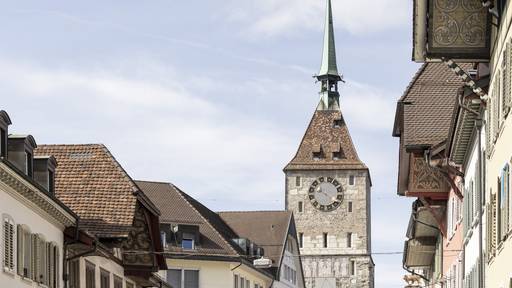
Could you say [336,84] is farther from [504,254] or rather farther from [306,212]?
[504,254]

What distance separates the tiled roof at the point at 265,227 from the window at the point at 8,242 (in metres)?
69.6

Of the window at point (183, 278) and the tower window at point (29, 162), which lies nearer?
the tower window at point (29, 162)

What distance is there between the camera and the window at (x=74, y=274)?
137 ft

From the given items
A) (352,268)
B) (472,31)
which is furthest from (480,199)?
(352,268)

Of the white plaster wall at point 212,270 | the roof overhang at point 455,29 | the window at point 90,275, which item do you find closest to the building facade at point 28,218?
the window at point 90,275

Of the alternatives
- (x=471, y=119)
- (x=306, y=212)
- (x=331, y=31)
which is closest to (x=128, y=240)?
(x=471, y=119)

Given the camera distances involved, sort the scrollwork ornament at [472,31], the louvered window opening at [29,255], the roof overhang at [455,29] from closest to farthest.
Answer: the roof overhang at [455,29] < the scrollwork ornament at [472,31] < the louvered window opening at [29,255]

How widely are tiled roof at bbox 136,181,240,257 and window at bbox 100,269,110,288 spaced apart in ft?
119

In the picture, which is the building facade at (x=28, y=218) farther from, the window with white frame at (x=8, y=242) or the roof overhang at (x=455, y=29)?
the roof overhang at (x=455, y=29)

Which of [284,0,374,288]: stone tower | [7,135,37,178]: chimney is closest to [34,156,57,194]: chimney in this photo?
[7,135,37,178]: chimney

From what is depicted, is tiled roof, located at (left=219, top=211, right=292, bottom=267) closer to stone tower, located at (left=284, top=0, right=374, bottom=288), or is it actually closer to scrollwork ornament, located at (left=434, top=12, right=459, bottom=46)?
stone tower, located at (left=284, top=0, right=374, bottom=288)

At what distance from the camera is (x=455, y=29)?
78.6 feet

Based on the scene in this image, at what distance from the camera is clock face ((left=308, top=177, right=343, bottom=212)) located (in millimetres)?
165125

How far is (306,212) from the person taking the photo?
16538 cm
